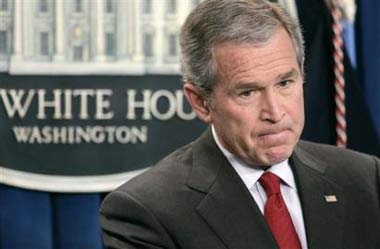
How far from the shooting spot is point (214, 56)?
120 centimetres

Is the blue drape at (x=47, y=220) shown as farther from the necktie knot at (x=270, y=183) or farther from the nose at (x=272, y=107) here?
the nose at (x=272, y=107)

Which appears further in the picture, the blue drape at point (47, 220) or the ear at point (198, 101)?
the blue drape at point (47, 220)

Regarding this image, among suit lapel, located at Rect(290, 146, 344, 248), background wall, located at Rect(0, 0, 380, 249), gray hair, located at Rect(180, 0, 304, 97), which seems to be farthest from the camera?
background wall, located at Rect(0, 0, 380, 249)

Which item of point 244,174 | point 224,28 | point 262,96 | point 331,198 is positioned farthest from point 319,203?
point 224,28

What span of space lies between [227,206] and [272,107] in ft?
0.65

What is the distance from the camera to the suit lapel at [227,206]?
4.07 feet

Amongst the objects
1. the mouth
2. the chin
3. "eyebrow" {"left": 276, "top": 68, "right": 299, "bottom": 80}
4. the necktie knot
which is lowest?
the necktie knot

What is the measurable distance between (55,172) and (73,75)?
27cm

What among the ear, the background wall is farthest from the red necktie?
the background wall

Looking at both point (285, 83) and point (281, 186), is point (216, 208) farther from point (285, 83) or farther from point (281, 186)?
point (285, 83)

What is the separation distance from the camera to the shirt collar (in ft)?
4.25

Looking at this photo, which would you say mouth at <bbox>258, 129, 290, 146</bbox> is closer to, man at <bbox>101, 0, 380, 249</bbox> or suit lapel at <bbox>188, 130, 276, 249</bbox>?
man at <bbox>101, 0, 380, 249</bbox>

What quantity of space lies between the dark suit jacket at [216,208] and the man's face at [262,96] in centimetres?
9

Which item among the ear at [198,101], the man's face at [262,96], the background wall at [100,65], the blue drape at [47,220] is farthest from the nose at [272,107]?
the blue drape at [47,220]
